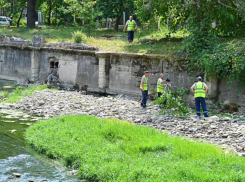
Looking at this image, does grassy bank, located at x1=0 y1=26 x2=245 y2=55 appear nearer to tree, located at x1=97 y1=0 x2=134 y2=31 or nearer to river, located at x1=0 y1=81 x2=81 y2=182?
tree, located at x1=97 y1=0 x2=134 y2=31

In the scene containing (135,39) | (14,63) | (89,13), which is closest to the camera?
(135,39)

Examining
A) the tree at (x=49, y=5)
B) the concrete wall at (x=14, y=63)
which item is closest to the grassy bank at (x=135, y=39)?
the concrete wall at (x=14, y=63)

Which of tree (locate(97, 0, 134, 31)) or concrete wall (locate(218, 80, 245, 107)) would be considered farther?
tree (locate(97, 0, 134, 31))

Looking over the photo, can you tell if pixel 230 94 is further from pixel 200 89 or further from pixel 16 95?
pixel 16 95

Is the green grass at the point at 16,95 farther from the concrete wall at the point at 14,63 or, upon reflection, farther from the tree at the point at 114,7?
the tree at the point at 114,7

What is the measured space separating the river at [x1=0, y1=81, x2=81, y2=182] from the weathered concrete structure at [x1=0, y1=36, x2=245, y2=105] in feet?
29.4

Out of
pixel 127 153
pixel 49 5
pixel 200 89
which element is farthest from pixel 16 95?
pixel 49 5

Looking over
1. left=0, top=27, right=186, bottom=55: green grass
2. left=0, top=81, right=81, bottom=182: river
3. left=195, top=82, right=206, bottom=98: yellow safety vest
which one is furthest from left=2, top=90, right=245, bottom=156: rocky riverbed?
left=0, top=27, right=186, bottom=55: green grass

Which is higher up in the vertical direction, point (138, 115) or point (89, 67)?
point (89, 67)

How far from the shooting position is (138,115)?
18.8 m

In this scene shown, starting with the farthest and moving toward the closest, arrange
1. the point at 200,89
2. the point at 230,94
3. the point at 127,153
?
the point at 230,94, the point at 200,89, the point at 127,153

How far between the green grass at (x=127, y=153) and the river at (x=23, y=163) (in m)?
0.32

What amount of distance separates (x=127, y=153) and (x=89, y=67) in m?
15.5

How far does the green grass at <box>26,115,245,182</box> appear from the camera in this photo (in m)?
10.6
